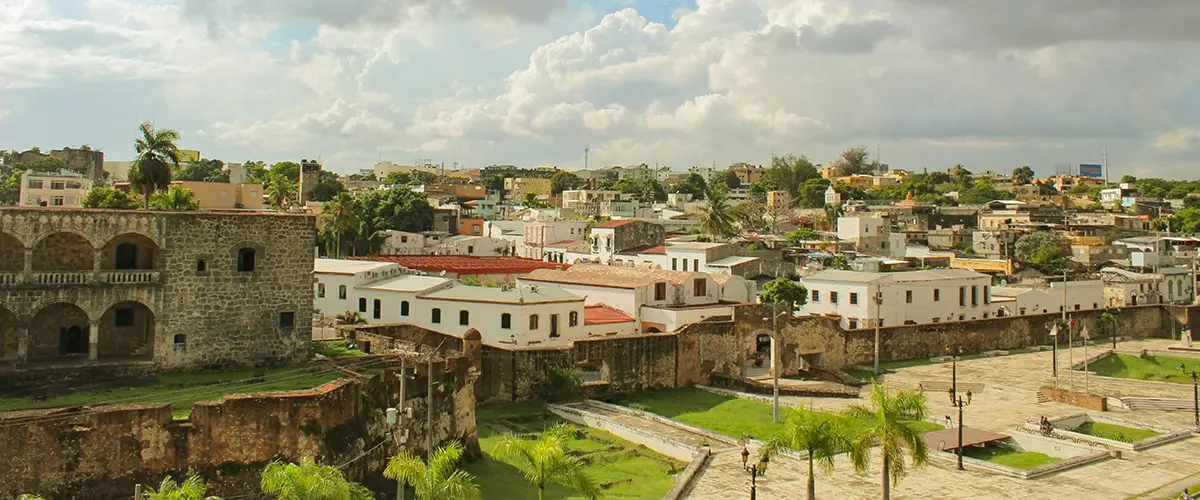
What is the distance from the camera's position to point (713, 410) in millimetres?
36281

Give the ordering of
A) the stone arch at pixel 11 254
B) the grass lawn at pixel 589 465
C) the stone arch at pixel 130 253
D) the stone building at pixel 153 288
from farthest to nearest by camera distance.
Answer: the stone arch at pixel 130 253
the stone arch at pixel 11 254
the stone building at pixel 153 288
the grass lawn at pixel 589 465

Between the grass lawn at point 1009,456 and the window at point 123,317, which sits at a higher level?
the window at point 123,317

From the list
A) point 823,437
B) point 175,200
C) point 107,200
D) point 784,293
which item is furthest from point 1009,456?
point 107,200

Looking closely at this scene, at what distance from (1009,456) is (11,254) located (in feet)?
108

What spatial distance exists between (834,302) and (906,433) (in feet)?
111

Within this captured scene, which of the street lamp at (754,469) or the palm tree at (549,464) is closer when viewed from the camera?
the palm tree at (549,464)

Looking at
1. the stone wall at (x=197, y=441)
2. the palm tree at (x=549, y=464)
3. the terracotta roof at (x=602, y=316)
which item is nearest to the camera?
the stone wall at (x=197, y=441)

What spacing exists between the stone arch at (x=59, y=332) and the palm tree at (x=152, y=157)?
9.81 meters

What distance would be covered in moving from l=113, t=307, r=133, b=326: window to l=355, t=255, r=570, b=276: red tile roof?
27.7 metres

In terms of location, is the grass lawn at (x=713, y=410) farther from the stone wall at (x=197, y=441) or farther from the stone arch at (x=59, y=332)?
the stone arch at (x=59, y=332)

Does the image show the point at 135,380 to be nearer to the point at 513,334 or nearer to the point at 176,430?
the point at 176,430

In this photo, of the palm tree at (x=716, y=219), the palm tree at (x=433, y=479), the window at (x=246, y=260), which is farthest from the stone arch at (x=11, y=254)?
the palm tree at (x=716, y=219)

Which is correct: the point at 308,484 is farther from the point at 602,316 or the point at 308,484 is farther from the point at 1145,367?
the point at 1145,367

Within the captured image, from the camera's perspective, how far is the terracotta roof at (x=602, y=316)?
44.9 meters
